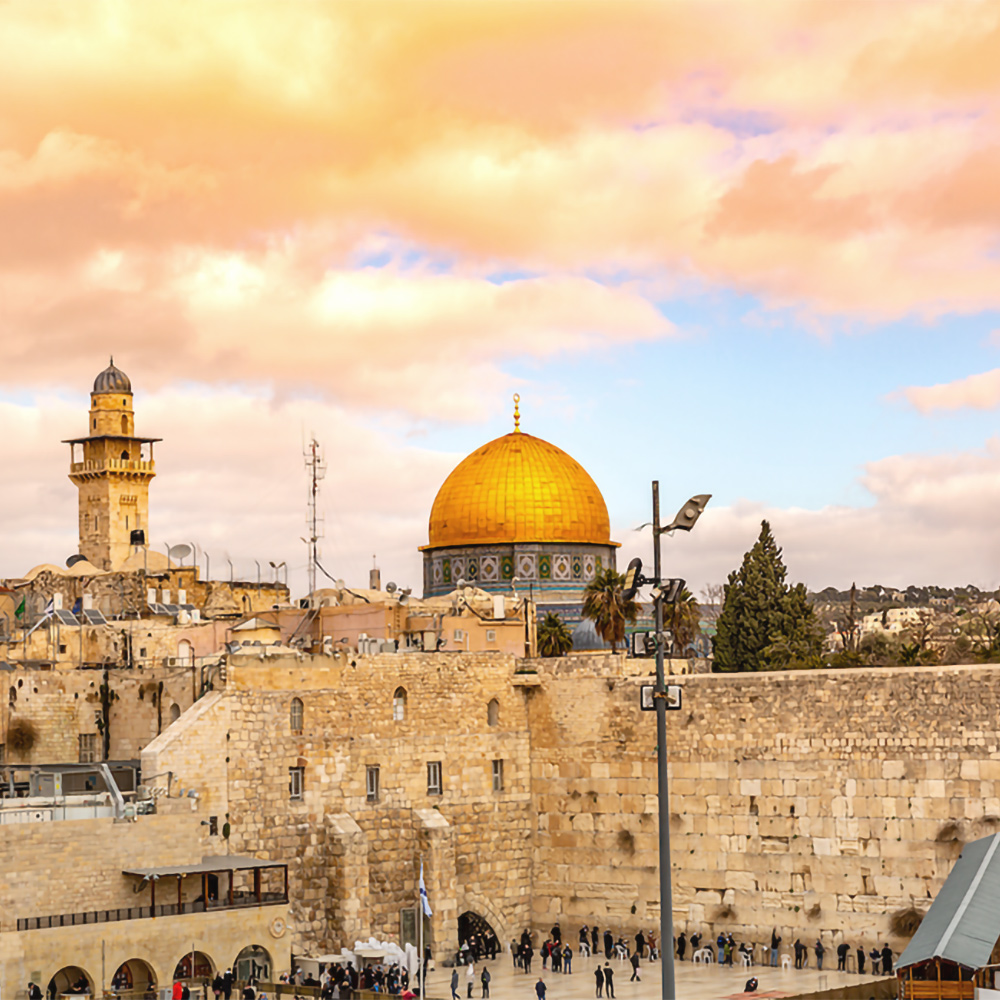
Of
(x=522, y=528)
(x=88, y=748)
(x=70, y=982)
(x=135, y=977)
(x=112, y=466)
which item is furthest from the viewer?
(x=112, y=466)

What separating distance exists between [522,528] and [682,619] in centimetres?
939

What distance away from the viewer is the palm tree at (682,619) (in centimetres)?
4331

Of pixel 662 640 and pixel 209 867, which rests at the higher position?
pixel 662 640

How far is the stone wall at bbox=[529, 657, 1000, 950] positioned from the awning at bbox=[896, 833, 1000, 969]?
178cm

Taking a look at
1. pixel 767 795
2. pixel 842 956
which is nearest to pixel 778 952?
pixel 842 956

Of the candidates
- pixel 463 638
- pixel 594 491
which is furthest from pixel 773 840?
pixel 594 491

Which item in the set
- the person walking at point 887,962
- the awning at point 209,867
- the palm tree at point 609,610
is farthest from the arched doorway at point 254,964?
the palm tree at point 609,610

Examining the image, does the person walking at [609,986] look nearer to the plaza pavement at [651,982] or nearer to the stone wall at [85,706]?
the plaza pavement at [651,982]

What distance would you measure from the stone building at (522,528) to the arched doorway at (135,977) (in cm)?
2547

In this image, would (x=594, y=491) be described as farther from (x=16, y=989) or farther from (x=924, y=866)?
(x=16, y=989)

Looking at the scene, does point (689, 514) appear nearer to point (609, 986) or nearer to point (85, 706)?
point (609, 986)

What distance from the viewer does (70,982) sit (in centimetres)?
2650

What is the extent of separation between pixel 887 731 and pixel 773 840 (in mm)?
3075

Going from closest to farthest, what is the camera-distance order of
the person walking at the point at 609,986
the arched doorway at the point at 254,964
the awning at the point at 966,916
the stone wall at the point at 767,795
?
the awning at the point at 966,916 < the arched doorway at the point at 254,964 < the person walking at the point at 609,986 < the stone wall at the point at 767,795
